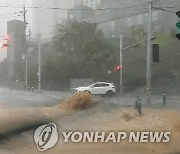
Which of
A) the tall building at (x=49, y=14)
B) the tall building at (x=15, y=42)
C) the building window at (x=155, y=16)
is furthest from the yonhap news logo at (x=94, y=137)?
the building window at (x=155, y=16)

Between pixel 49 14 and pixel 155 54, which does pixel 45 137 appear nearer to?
pixel 155 54

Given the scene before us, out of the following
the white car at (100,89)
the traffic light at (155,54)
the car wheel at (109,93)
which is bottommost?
the car wheel at (109,93)

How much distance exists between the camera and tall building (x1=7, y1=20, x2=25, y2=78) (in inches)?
433

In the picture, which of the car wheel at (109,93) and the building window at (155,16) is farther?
the building window at (155,16)

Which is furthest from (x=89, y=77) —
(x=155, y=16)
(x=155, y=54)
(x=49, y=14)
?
(x=155, y=16)

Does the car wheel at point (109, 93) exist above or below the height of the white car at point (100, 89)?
below

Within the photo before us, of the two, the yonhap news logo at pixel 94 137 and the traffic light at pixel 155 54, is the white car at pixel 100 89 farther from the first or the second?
the yonhap news logo at pixel 94 137

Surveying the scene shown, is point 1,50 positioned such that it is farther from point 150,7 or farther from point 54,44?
point 150,7

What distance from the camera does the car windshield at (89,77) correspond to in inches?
267

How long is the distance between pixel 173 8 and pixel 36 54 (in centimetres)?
475

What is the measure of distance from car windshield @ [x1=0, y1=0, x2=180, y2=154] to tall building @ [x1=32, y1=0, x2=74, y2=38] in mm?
31

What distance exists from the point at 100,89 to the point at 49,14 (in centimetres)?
313

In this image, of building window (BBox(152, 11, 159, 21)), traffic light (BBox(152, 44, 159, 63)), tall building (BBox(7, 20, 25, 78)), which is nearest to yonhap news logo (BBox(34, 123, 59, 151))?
traffic light (BBox(152, 44, 159, 63))

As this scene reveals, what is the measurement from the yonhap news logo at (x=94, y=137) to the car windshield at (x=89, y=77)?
0.02 meters
